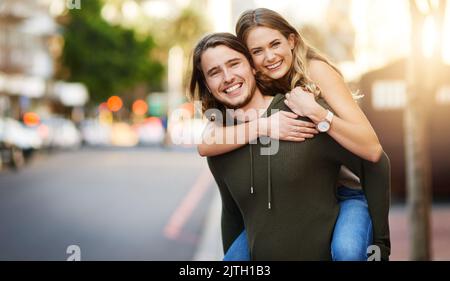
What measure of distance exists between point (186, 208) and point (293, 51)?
12760 mm

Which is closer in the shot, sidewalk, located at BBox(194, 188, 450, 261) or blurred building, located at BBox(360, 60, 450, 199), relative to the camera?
sidewalk, located at BBox(194, 188, 450, 261)

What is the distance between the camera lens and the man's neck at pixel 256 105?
2.57 meters

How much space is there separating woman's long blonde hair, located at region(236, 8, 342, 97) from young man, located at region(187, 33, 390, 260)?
82 millimetres

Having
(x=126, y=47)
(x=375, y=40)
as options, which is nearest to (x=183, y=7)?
(x=126, y=47)

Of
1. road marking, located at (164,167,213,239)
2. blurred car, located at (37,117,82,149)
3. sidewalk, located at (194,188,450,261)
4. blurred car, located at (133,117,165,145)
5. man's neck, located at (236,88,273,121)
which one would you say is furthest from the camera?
blurred car, located at (133,117,165,145)

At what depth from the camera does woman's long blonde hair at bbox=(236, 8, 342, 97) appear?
2529 mm

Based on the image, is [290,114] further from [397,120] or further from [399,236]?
[397,120]

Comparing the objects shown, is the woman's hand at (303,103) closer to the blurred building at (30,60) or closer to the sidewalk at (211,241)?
the sidewalk at (211,241)

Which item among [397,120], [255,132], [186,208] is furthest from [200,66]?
[186,208]

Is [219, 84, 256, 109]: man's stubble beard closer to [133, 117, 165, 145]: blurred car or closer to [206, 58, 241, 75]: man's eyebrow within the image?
[206, 58, 241, 75]: man's eyebrow

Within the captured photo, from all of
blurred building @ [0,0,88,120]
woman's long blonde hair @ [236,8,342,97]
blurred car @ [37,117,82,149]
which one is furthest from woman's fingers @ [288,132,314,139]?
blurred building @ [0,0,88,120]

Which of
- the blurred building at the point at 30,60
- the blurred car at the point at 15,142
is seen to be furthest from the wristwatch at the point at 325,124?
the blurred building at the point at 30,60

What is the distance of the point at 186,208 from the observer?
15273 mm

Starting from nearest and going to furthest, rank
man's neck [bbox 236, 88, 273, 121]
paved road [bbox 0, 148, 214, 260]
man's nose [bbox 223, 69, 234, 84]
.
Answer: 1. man's nose [bbox 223, 69, 234, 84]
2. man's neck [bbox 236, 88, 273, 121]
3. paved road [bbox 0, 148, 214, 260]
